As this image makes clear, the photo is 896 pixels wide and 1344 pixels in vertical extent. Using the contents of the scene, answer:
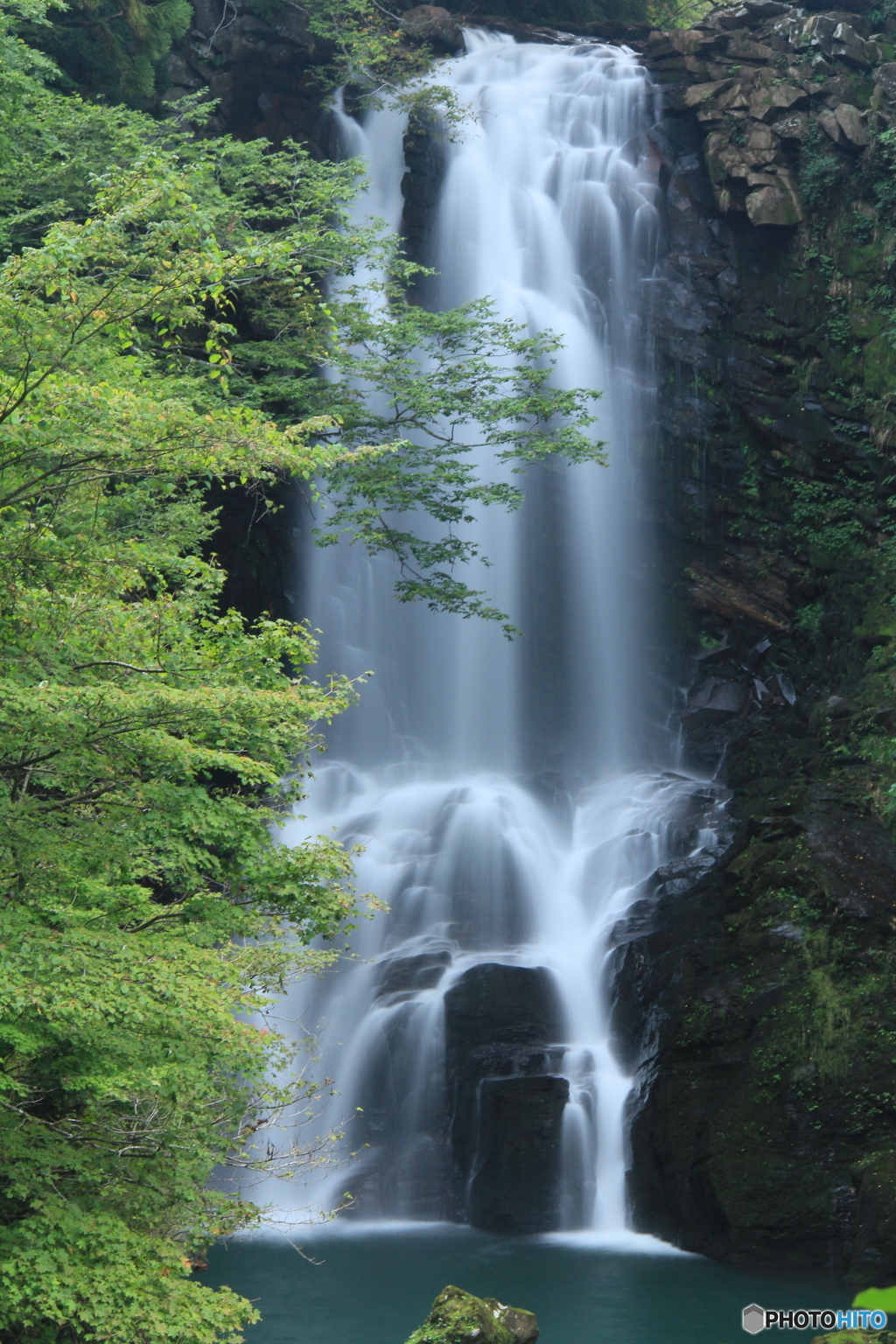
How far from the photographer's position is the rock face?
12062 mm

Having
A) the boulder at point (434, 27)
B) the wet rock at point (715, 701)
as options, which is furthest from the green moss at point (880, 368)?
the boulder at point (434, 27)

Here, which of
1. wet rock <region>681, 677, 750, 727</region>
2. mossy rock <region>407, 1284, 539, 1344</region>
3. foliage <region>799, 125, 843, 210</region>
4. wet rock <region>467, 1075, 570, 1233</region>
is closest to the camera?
mossy rock <region>407, 1284, 539, 1344</region>

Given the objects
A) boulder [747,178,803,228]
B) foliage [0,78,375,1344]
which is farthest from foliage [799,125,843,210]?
foliage [0,78,375,1344]

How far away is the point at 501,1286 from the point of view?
33.5 feet

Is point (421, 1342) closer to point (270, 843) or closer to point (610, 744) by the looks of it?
point (270, 843)

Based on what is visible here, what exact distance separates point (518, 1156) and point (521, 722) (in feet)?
28.7

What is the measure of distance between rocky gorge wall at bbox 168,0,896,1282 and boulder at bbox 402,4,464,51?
0.29 feet

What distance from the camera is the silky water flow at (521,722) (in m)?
13.0

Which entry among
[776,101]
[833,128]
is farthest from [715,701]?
[776,101]

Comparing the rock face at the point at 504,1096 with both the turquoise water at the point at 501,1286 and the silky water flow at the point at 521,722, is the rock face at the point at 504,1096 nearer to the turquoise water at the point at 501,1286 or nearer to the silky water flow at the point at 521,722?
the silky water flow at the point at 521,722

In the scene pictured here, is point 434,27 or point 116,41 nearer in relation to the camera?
point 116,41

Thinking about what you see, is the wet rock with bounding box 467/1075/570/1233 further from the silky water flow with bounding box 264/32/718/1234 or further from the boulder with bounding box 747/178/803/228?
the boulder with bounding box 747/178/803/228

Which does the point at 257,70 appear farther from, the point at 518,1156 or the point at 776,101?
the point at 518,1156

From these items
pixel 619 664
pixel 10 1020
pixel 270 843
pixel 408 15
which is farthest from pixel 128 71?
pixel 10 1020
